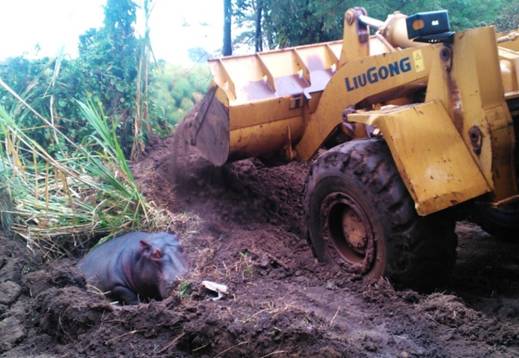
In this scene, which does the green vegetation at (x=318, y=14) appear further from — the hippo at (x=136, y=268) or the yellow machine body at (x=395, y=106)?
the hippo at (x=136, y=268)

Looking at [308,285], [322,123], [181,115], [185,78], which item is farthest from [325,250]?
[185,78]

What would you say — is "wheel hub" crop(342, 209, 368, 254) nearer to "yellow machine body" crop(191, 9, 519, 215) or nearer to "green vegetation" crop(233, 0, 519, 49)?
"yellow machine body" crop(191, 9, 519, 215)

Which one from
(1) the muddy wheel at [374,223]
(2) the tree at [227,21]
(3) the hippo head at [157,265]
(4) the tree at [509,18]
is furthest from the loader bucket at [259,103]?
(4) the tree at [509,18]

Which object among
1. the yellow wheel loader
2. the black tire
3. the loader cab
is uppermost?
the loader cab

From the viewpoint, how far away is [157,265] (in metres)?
5.16

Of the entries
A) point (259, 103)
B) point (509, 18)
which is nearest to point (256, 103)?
point (259, 103)

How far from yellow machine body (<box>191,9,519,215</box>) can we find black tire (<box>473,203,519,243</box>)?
1154mm

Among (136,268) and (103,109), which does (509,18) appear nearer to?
(103,109)

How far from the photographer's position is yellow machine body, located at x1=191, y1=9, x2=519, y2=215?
3.90m

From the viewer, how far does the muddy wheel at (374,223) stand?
156 inches

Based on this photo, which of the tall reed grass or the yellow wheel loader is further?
the tall reed grass

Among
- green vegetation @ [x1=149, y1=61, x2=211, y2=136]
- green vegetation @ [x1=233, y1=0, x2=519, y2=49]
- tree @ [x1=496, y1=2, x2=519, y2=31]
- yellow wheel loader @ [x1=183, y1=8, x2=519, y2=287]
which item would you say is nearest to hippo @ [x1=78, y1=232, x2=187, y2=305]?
yellow wheel loader @ [x1=183, y1=8, x2=519, y2=287]

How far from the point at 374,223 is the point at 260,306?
964 mm

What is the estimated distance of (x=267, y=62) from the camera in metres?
5.84
